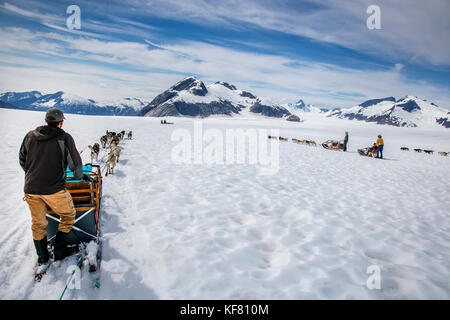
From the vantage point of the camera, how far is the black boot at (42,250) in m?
4.13

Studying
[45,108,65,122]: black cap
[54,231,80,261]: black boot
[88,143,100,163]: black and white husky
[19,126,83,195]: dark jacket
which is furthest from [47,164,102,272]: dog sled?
[88,143,100,163]: black and white husky

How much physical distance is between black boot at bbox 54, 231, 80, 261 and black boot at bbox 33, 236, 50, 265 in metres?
0.15

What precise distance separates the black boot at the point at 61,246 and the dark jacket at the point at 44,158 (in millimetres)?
912

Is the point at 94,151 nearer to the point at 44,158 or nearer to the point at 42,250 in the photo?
the point at 42,250

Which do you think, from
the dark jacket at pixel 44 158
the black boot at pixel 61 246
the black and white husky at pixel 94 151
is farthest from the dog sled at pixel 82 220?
the black and white husky at pixel 94 151

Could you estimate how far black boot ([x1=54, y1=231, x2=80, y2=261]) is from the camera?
430 cm

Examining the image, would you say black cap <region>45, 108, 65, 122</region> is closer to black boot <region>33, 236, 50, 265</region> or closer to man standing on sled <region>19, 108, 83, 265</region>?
man standing on sled <region>19, 108, 83, 265</region>

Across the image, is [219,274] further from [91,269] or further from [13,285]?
[13,285]

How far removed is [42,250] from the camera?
418cm

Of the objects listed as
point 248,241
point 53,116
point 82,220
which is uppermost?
point 53,116

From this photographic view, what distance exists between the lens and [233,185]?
9812 millimetres

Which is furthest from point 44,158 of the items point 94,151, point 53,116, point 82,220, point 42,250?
point 94,151

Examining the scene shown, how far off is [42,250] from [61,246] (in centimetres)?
28
